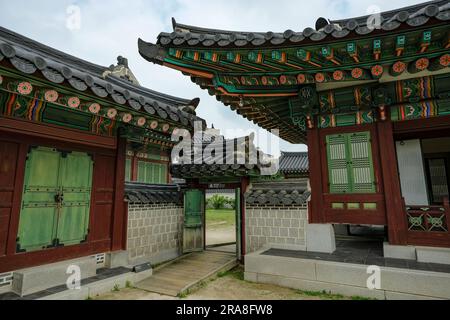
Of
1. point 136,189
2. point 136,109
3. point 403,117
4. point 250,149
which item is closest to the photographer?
point 136,109

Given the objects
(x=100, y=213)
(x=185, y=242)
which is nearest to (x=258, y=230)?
(x=185, y=242)

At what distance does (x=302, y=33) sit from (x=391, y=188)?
3592mm

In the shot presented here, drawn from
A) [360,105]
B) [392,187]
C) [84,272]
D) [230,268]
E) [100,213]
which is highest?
[360,105]

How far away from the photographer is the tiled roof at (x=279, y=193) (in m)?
6.26

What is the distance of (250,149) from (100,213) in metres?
4.93

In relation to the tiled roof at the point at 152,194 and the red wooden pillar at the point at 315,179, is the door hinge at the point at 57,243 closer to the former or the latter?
the tiled roof at the point at 152,194

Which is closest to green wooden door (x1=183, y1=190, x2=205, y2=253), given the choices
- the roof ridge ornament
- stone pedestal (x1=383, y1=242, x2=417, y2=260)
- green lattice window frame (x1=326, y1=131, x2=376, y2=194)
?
green lattice window frame (x1=326, y1=131, x2=376, y2=194)

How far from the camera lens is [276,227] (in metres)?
6.58

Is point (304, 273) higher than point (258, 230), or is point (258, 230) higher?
point (258, 230)

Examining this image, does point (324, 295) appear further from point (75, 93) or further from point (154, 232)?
point (75, 93)

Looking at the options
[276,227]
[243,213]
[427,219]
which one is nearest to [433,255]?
[427,219]

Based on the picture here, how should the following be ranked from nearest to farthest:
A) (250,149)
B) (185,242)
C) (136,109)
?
(136,109) < (185,242) < (250,149)

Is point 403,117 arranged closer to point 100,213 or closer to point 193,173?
point 193,173

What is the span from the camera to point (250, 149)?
8.65m
